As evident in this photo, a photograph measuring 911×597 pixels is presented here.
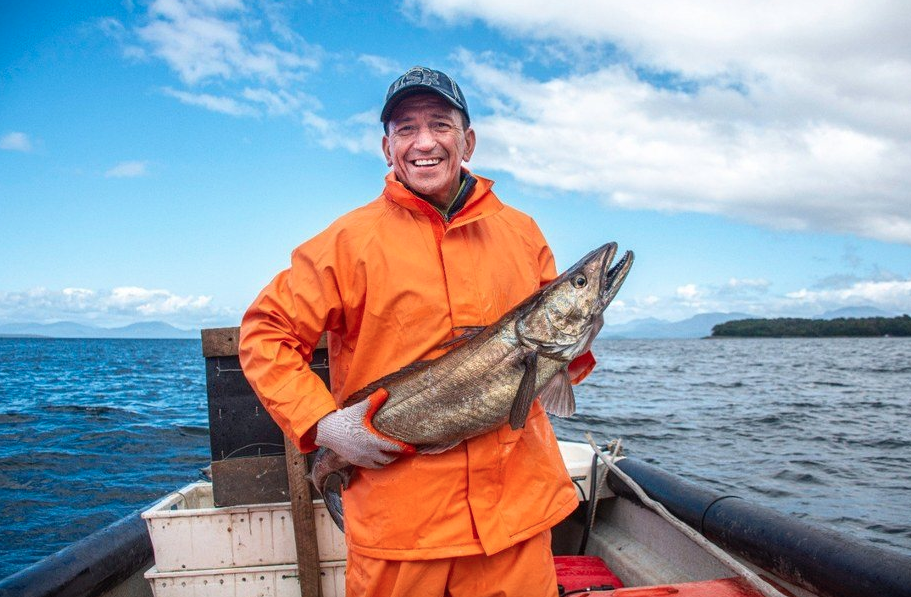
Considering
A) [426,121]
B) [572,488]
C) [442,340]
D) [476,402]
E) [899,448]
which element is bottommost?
[899,448]

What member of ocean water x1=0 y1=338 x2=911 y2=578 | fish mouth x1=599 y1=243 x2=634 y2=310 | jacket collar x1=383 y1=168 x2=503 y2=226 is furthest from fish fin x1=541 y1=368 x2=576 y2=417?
ocean water x1=0 y1=338 x2=911 y2=578

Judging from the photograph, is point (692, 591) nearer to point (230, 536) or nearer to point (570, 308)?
point (570, 308)

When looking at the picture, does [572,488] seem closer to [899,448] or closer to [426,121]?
[426,121]

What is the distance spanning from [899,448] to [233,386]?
51.7 ft

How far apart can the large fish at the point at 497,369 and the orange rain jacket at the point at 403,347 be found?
9 centimetres

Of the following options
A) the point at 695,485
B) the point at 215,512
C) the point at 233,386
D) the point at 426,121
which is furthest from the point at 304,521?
the point at 695,485

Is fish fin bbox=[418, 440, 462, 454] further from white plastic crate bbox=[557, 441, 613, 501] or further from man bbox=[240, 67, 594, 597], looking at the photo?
white plastic crate bbox=[557, 441, 613, 501]

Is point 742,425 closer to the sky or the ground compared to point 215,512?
closer to the ground

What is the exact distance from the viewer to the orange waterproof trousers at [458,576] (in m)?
2.94

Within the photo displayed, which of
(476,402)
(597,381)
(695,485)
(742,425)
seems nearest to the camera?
(476,402)

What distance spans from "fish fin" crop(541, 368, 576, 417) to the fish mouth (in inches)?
15.9

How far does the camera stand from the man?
2959mm

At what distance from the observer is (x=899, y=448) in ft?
49.0

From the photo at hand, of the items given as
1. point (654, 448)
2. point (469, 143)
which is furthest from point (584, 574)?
point (654, 448)
